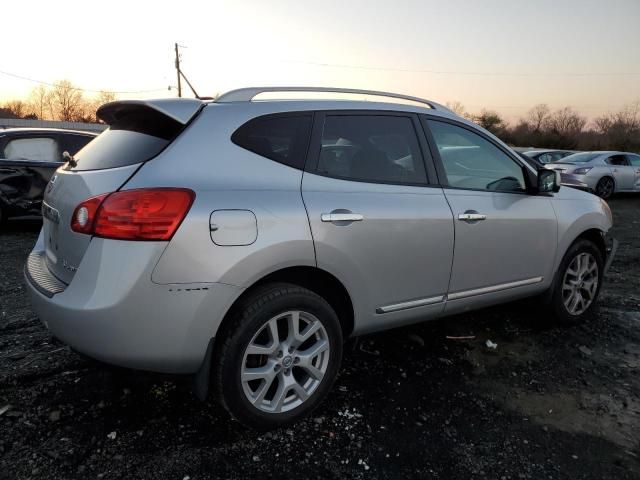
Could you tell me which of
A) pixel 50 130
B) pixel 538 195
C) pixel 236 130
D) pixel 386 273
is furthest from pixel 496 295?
pixel 50 130

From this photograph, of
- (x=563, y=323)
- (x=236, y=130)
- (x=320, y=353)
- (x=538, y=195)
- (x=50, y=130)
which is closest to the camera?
(x=236, y=130)

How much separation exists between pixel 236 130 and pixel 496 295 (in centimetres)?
215

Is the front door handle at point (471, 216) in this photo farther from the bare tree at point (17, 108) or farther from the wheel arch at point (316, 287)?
the bare tree at point (17, 108)

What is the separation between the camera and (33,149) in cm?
712

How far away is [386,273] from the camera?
2711 millimetres

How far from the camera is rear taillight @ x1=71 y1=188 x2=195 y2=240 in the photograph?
2.03m

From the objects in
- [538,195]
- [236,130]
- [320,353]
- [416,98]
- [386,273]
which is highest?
[416,98]

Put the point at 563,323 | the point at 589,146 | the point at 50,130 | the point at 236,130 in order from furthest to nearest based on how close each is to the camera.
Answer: the point at 589,146 < the point at 50,130 < the point at 563,323 < the point at 236,130

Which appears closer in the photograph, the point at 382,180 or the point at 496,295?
the point at 382,180

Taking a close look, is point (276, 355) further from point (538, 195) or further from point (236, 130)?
point (538, 195)

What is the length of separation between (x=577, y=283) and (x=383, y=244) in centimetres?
224

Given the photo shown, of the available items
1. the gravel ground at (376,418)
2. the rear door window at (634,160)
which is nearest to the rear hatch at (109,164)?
the gravel ground at (376,418)

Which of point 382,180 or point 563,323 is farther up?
point 382,180

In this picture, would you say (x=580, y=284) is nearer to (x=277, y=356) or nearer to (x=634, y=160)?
(x=277, y=356)
